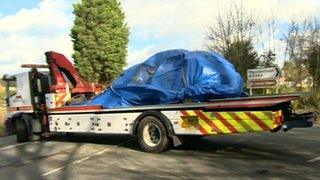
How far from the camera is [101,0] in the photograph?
34688 mm

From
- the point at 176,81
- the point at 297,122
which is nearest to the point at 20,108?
the point at 176,81

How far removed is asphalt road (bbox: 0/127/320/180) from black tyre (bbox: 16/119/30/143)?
37.6 inches

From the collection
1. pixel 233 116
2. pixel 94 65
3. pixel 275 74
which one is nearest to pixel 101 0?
pixel 94 65

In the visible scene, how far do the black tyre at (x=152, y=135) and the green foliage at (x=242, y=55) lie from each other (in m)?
15.7

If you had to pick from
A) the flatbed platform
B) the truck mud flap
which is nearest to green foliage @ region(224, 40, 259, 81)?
the flatbed platform

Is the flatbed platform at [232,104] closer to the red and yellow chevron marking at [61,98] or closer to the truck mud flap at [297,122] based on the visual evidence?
the truck mud flap at [297,122]

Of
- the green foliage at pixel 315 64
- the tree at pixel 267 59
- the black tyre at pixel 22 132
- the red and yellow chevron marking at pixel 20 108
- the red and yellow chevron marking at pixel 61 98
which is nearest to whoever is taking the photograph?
the red and yellow chevron marking at pixel 61 98

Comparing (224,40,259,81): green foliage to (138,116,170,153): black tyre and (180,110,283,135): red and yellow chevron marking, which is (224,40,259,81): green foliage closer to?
(138,116,170,153): black tyre

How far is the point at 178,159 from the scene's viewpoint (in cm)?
1287

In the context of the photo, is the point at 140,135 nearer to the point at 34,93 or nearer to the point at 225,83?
the point at 225,83

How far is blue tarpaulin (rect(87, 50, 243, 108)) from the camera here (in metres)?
14.2

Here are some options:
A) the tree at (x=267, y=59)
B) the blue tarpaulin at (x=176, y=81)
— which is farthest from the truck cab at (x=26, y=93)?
the tree at (x=267, y=59)

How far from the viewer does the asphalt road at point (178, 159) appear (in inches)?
432

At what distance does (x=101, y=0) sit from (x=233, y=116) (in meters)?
23.1
